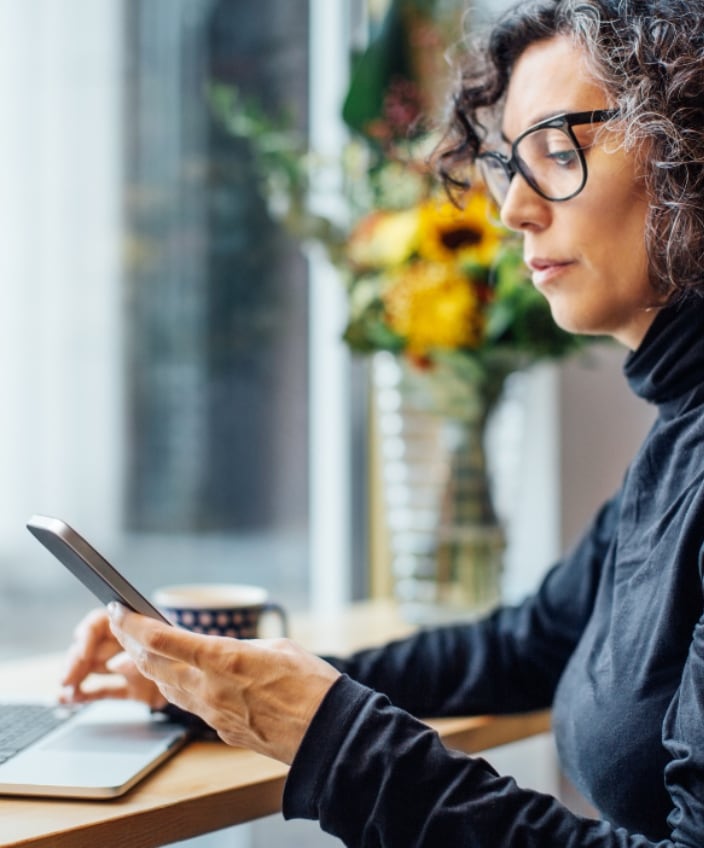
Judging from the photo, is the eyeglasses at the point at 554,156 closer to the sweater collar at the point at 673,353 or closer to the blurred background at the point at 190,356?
the sweater collar at the point at 673,353

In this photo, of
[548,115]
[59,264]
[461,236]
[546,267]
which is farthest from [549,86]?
[59,264]

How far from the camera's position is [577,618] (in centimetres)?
104

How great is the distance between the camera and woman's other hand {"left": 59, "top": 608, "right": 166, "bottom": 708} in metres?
0.92

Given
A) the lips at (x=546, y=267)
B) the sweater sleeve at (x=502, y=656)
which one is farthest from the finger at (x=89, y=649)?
the lips at (x=546, y=267)

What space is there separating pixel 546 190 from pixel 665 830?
50 cm

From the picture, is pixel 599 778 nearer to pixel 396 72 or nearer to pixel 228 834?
pixel 228 834

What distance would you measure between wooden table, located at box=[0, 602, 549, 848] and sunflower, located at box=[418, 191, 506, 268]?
0.56 m

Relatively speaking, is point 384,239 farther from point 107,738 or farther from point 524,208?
point 107,738

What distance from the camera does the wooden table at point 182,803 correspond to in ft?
2.26

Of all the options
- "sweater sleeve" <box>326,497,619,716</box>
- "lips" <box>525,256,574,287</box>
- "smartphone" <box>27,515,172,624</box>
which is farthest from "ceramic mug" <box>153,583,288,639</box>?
"lips" <box>525,256,574,287</box>

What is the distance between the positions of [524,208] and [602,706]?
1.34ft

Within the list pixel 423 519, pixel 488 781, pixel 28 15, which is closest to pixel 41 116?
pixel 28 15

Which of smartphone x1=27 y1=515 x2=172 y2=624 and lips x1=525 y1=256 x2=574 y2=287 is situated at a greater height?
lips x1=525 y1=256 x2=574 y2=287

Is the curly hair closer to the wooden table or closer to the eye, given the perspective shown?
the eye
